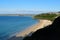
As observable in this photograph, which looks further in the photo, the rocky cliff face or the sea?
the sea

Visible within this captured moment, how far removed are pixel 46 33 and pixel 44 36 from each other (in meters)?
0.22

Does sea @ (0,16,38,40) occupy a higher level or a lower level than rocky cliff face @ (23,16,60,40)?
lower

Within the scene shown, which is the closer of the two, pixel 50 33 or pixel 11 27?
pixel 50 33

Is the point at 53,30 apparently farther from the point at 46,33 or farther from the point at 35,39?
the point at 35,39

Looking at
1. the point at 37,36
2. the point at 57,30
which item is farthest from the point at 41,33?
the point at 57,30

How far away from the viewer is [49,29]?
1015 centimetres

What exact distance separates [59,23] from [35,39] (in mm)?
1490

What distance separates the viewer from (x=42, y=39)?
9586 mm

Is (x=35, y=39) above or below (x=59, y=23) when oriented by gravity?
below

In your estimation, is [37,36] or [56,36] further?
[37,36]

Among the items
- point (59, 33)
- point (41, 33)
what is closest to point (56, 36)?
point (59, 33)

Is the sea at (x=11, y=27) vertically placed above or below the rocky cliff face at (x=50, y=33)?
below

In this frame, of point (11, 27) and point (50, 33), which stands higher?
point (50, 33)

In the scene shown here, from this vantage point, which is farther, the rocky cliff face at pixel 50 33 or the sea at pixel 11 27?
the sea at pixel 11 27
